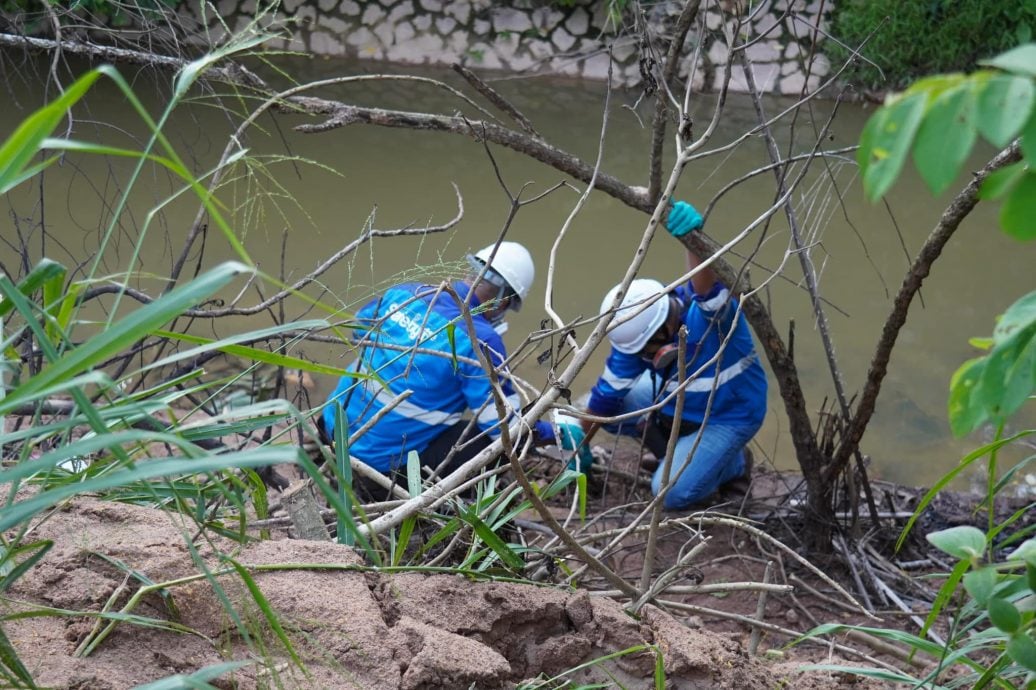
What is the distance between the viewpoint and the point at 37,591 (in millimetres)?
1427

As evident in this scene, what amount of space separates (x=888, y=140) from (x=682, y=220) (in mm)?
2640

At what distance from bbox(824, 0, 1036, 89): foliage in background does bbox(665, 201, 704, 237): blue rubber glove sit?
23.1 ft

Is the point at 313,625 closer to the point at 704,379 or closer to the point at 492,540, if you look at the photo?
the point at 492,540

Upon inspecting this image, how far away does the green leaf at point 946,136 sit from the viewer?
2.29ft

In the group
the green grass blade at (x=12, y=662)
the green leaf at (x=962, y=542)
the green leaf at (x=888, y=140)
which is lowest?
the green grass blade at (x=12, y=662)

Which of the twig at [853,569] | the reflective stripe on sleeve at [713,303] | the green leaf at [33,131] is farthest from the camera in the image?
the reflective stripe on sleeve at [713,303]

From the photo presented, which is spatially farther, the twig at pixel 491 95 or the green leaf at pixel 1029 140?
the twig at pixel 491 95

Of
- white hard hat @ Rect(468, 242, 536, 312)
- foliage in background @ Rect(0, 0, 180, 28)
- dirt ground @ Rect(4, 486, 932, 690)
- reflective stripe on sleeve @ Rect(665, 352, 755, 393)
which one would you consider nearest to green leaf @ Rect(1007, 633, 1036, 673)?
dirt ground @ Rect(4, 486, 932, 690)

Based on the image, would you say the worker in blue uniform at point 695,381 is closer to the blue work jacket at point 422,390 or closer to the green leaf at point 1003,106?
the blue work jacket at point 422,390

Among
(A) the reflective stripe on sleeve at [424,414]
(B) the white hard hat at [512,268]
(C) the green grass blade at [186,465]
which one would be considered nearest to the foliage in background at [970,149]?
(C) the green grass blade at [186,465]

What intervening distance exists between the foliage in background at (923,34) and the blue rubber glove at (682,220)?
7.05 metres

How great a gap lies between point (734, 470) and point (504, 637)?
3297 millimetres

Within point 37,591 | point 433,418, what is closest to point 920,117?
point 37,591

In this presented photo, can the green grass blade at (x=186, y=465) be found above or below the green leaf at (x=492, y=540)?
above
